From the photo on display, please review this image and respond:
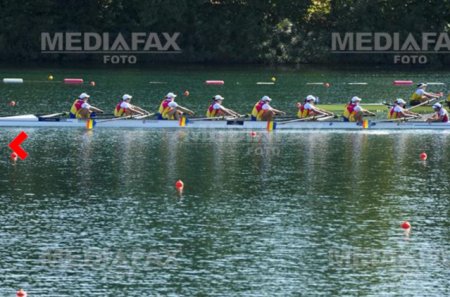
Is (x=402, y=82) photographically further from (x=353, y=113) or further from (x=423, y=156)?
(x=423, y=156)

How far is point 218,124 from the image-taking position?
4272 centimetres

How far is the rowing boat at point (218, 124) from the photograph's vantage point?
140 ft

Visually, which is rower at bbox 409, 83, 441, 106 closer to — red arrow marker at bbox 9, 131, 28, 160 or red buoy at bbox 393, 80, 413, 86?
red buoy at bbox 393, 80, 413, 86

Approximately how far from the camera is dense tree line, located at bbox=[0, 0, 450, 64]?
71000 mm

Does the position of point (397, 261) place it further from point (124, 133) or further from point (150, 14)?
point (150, 14)

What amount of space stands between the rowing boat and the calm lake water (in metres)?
0.31

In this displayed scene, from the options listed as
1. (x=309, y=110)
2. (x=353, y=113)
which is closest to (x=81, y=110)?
(x=309, y=110)

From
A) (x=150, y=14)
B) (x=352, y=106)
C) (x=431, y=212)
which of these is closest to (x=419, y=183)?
(x=431, y=212)

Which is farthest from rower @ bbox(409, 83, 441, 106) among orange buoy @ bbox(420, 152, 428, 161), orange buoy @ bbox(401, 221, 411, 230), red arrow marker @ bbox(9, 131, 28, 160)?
orange buoy @ bbox(401, 221, 411, 230)

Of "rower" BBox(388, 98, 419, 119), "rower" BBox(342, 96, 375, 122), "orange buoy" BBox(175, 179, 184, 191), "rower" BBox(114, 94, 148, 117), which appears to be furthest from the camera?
"rower" BBox(114, 94, 148, 117)

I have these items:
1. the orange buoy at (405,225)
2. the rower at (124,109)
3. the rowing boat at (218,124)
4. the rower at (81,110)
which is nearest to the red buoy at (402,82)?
the rowing boat at (218,124)

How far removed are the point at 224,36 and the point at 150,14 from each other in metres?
4.65

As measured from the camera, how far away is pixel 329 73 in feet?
215

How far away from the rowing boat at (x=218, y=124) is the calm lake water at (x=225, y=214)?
31 centimetres
